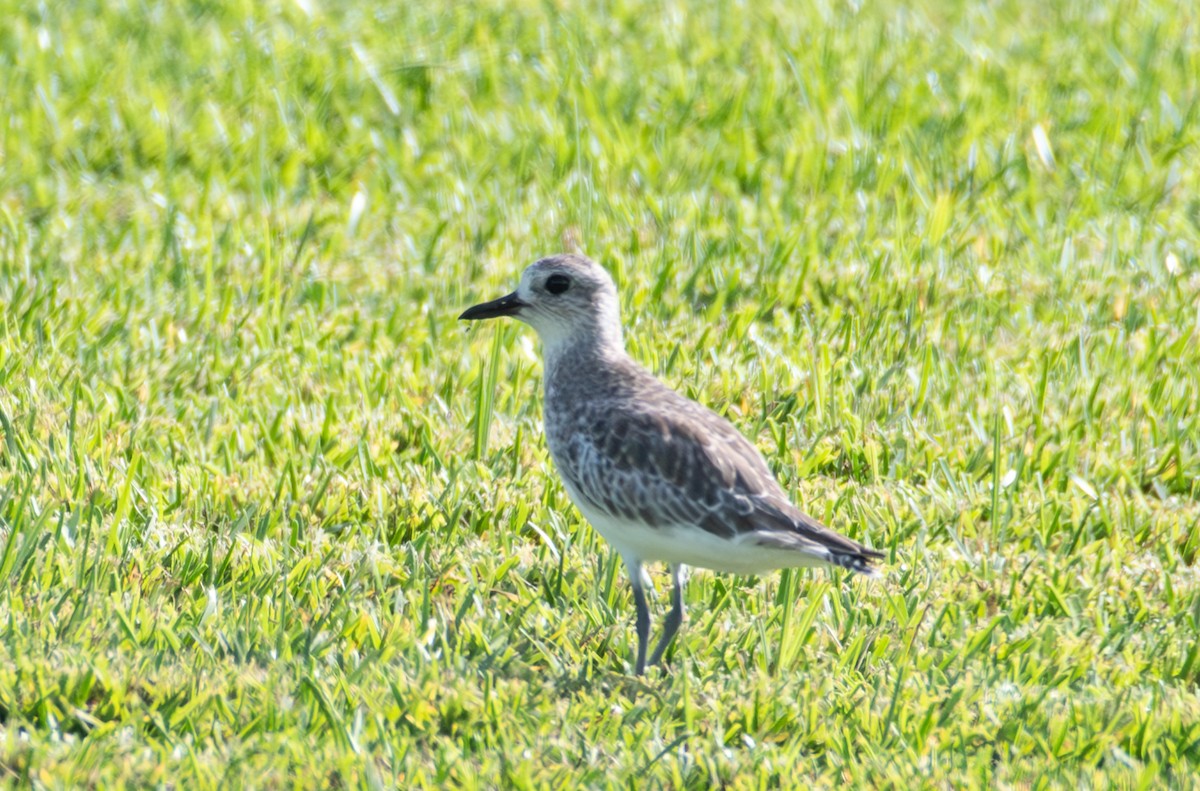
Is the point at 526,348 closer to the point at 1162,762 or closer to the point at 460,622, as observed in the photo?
the point at 460,622

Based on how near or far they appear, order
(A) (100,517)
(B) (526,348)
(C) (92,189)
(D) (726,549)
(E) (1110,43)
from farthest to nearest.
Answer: (E) (1110,43)
(C) (92,189)
(B) (526,348)
(A) (100,517)
(D) (726,549)

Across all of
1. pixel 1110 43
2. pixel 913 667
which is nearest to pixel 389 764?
pixel 913 667

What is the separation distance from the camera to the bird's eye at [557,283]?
18.7 feet

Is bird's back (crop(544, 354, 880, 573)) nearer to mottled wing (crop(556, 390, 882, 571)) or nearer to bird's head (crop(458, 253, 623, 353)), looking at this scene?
mottled wing (crop(556, 390, 882, 571))

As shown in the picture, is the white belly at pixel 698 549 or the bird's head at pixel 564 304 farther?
the bird's head at pixel 564 304

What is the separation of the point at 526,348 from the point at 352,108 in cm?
245

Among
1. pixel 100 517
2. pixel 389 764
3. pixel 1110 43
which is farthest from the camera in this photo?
pixel 1110 43

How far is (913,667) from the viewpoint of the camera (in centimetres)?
511

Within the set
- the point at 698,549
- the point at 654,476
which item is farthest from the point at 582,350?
the point at 698,549

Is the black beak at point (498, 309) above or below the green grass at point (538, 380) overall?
above

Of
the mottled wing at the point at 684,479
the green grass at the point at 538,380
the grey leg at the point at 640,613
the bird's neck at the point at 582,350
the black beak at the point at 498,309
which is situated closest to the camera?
the green grass at the point at 538,380

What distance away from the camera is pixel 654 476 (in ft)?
16.5

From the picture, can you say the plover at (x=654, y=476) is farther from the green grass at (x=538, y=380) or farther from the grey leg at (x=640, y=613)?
the green grass at (x=538, y=380)

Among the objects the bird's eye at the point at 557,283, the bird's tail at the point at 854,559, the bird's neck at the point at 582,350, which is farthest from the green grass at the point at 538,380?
the bird's eye at the point at 557,283
